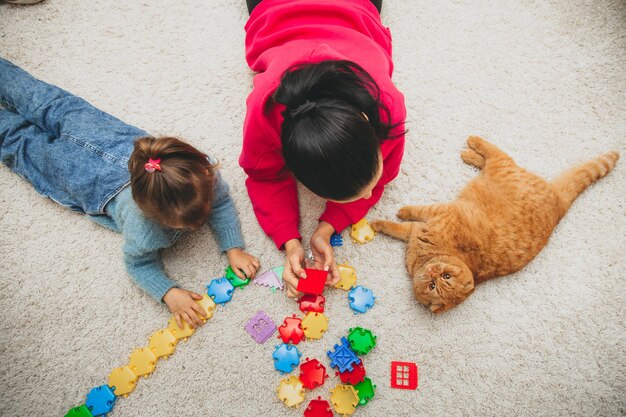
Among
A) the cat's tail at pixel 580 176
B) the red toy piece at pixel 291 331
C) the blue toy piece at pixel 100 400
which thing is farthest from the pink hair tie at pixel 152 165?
the cat's tail at pixel 580 176

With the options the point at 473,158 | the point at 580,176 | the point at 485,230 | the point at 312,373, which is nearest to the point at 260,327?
the point at 312,373

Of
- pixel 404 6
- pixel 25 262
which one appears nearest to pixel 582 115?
pixel 404 6

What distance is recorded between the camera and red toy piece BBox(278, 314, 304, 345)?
42.1 inches

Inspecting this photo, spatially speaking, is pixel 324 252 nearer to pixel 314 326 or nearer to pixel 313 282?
pixel 313 282

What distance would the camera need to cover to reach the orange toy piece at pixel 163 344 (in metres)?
1.07

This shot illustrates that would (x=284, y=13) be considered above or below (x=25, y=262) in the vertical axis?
above

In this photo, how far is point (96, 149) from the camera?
1094mm

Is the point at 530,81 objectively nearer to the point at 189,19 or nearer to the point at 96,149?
the point at 189,19

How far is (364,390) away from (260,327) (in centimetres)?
34

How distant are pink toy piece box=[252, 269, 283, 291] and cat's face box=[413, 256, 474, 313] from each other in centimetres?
41

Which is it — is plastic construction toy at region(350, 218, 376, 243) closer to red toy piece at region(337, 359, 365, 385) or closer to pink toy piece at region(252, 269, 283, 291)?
pink toy piece at region(252, 269, 283, 291)

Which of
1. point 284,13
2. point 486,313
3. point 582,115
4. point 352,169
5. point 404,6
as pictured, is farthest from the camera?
point 404,6

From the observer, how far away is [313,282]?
1.03m

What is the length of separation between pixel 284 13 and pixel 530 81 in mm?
893
